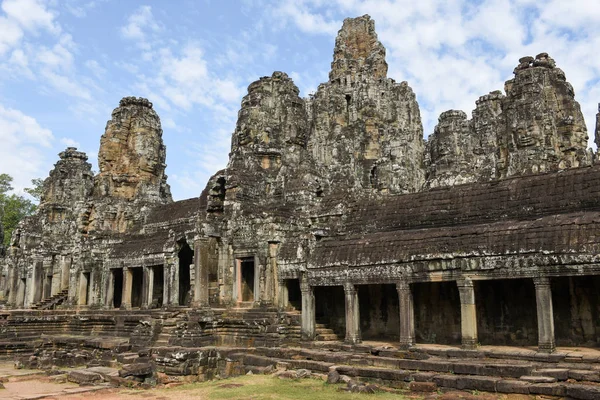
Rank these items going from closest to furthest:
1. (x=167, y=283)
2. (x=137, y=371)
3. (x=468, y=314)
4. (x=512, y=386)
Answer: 1. (x=512, y=386)
2. (x=468, y=314)
3. (x=137, y=371)
4. (x=167, y=283)

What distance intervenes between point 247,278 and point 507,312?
32.5 ft

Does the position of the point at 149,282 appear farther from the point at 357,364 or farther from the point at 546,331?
the point at 546,331

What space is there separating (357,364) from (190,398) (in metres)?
4.22

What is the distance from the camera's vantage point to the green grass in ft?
36.9

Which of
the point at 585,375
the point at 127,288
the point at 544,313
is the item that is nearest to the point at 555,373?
the point at 585,375

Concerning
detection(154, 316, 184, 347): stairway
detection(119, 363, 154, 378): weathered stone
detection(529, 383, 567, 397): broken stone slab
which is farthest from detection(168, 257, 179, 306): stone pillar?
detection(529, 383, 567, 397): broken stone slab

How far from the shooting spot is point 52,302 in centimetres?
3031

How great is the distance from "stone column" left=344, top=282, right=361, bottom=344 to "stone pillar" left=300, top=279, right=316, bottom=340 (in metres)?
1.44

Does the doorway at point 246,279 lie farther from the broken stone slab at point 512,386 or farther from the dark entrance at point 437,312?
the broken stone slab at point 512,386

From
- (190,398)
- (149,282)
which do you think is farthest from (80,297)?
(190,398)

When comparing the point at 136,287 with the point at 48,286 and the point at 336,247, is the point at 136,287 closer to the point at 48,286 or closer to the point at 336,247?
the point at 48,286

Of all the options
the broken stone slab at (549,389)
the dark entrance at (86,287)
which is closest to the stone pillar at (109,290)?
the dark entrance at (86,287)

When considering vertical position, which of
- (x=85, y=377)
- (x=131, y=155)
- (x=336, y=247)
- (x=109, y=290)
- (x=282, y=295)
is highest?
(x=131, y=155)

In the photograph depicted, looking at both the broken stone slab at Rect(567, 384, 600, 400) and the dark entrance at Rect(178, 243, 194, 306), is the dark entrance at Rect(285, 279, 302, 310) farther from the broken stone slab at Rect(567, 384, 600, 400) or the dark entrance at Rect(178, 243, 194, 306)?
the broken stone slab at Rect(567, 384, 600, 400)
